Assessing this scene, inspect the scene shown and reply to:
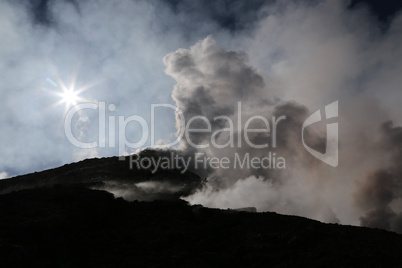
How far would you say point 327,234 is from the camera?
42.8 m

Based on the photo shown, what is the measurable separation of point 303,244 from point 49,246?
2888 centimetres

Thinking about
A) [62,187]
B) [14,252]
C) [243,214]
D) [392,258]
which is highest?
[62,187]

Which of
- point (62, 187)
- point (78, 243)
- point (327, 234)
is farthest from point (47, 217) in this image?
point (327, 234)

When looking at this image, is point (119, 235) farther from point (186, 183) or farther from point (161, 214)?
point (186, 183)

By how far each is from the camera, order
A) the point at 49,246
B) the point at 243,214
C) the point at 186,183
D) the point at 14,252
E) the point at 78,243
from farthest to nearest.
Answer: the point at 186,183 → the point at 243,214 → the point at 78,243 → the point at 49,246 → the point at 14,252

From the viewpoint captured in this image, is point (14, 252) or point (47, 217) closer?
point (14, 252)

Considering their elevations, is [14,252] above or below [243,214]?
below

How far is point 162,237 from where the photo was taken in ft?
145

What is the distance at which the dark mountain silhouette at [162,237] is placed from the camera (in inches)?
1442

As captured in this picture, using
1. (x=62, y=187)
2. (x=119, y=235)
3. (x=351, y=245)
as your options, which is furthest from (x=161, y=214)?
(x=351, y=245)

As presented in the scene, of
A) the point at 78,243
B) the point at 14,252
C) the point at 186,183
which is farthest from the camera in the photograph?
the point at 186,183

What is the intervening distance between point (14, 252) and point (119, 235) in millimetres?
13551

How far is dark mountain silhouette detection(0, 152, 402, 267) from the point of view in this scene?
120 feet

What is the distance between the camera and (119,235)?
4512 cm
